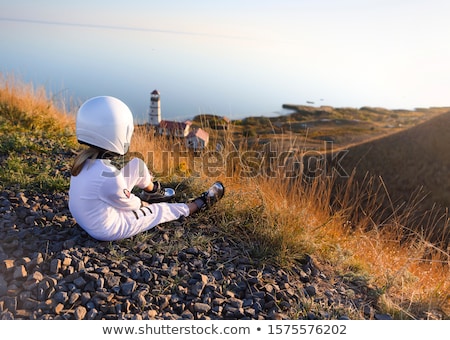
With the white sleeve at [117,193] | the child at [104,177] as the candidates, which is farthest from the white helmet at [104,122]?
the white sleeve at [117,193]

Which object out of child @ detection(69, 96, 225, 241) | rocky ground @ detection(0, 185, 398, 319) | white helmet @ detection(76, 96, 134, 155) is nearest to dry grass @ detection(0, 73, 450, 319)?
rocky ground @ detection(0, 185, 398, 319)

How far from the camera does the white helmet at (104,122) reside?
9.90 ft

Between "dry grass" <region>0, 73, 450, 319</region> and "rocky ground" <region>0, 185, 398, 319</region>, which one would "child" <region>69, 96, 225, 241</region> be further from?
"dry grass" <region>0, 73, 450, 319</region>

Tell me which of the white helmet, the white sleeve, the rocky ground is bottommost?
the rocky ground

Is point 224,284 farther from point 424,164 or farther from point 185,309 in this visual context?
point 424,164

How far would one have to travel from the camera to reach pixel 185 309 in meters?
2.69

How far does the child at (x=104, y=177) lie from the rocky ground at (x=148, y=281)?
0.15 metres

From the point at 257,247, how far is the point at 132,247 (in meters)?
1.09

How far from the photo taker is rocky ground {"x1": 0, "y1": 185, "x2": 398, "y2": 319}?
2.58 meters

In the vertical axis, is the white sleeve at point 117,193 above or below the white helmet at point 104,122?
below

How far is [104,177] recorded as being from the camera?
3.15 metres

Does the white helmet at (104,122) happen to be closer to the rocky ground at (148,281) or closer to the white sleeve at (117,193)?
the white sleeve at (117,193)

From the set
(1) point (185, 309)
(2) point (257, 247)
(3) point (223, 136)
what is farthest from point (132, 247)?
(3) point (223, 136)

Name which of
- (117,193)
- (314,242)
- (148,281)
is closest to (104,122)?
(117,193)
